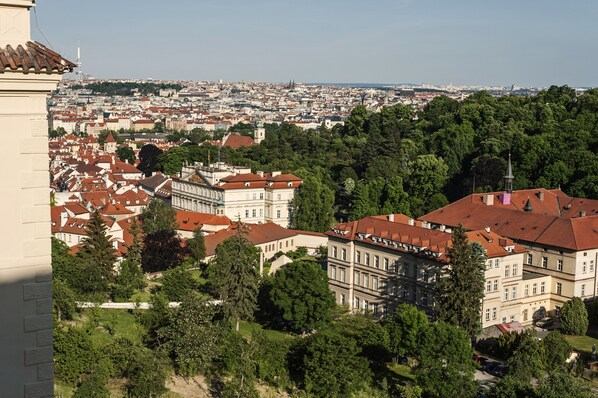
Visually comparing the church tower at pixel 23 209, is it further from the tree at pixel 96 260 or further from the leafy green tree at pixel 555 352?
the tree at pixel 96 260

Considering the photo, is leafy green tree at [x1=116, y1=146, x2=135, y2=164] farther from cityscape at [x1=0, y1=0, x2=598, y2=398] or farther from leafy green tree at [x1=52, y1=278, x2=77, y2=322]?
leafy green tree at [x1=52, y1=278, x2=77, y2=322]

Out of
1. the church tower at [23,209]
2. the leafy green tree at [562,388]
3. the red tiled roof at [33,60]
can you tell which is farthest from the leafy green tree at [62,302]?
the red tiled roof at [33,60]

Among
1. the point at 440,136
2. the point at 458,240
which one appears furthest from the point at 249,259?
the point at 440,136

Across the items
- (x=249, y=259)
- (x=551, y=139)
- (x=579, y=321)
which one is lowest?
(x=579, y=321)

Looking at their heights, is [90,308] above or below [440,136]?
below

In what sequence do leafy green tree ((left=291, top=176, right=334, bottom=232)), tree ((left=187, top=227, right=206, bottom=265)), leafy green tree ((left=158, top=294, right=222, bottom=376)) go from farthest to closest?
leafy green tree ((left=291, top=176, right=334, bottom=232)) < tree ((left=187, top=227, right=206, bottom=265)) < leafy green tree ((left=158, top=294, right=222, bottom=376))

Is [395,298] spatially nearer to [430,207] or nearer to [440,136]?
[430,207]

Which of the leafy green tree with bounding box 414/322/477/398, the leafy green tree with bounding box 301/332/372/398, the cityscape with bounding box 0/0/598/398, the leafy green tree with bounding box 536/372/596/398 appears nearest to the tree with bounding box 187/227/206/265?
the cityscape with bounding box 0/0/598/398
